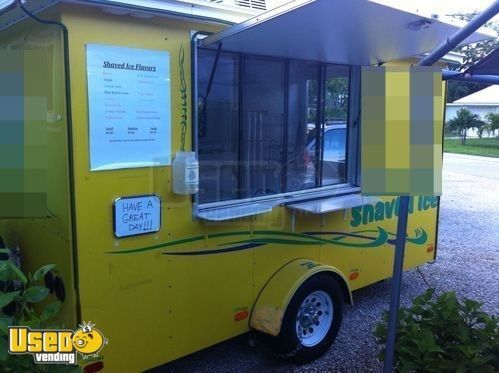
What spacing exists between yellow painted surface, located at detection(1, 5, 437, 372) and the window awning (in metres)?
0.37

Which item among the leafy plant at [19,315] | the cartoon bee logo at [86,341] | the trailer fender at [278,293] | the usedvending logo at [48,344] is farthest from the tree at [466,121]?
the leafy plant at [19,315]

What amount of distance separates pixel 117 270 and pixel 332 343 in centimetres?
200

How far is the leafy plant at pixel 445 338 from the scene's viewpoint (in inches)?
100

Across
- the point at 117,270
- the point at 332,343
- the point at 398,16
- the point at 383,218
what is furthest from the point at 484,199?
the point at 117,270

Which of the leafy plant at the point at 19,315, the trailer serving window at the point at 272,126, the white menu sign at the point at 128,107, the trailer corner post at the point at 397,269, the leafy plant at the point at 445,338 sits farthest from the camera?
the trailer serving window at the point at 272,126

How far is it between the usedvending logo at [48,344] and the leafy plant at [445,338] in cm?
165

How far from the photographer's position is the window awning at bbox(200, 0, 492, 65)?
2688 mm

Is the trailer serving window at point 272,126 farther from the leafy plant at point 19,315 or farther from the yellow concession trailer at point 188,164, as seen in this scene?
the leafy plant at point 19,315

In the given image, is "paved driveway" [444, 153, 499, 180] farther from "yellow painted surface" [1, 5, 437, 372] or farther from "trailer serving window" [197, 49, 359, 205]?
"yellow painted surface" [1, 5, 437, 372]

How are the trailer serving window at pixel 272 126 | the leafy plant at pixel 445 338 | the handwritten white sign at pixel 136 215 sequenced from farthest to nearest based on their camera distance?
the trailer serving window at pixel 272 126 → the handwritten white sign at pixel 136 215 → the leafy plant at pixel 445 338

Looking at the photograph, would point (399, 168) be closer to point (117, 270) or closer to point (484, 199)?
point (117, 270)

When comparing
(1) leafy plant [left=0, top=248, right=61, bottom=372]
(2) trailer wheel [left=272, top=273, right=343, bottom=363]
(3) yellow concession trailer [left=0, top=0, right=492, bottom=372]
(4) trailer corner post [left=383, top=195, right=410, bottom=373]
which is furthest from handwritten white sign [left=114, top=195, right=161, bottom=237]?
(4) trailer corner post [left=383, top=195, right=410, bottom=373]

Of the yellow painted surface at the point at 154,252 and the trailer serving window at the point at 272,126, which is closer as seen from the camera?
the yellow painted surface at the point at 154,252

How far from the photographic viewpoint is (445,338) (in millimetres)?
2771
